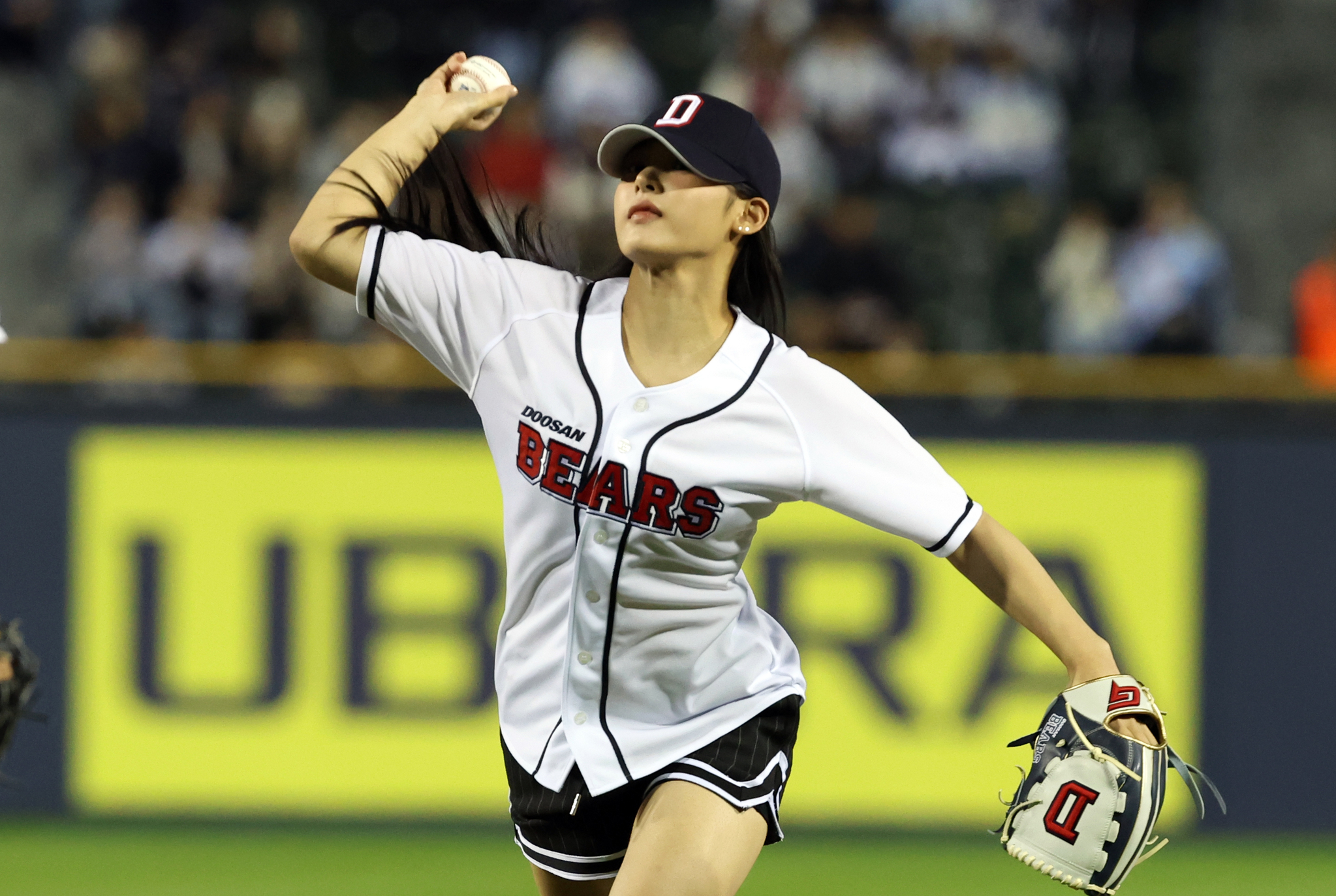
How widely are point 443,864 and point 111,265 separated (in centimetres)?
442

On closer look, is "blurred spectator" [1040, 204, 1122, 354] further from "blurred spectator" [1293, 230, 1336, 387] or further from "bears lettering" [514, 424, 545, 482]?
"bears lettering" [514, 424, 545, 482]

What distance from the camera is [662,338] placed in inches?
142

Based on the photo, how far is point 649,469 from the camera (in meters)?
3.46

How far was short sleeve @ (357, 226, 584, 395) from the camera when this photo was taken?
3.54 m

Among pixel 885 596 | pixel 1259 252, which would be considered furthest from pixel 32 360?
pixel 1259 252

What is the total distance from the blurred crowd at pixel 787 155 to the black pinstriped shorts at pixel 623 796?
5648mm

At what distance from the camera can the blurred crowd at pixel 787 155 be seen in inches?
379

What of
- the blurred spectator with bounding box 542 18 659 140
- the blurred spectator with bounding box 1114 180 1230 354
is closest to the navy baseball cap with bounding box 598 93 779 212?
the blurred spectator with bounding box 1114 180 1230 354

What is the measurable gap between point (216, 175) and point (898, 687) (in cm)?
522

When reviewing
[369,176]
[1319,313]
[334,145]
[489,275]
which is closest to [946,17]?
[1319,313]

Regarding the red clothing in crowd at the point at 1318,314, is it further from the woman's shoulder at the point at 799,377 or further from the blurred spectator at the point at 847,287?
the woman's shoulder at the point at 799,377

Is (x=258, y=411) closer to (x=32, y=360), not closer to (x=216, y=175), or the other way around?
(x=32, y=360)

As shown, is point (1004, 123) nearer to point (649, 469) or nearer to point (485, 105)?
point (485, 105)

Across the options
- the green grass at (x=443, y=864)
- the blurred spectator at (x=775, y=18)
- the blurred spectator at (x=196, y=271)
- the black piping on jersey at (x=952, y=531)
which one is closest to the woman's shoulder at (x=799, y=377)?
the black piping on jersey at (x=952, y=531)
